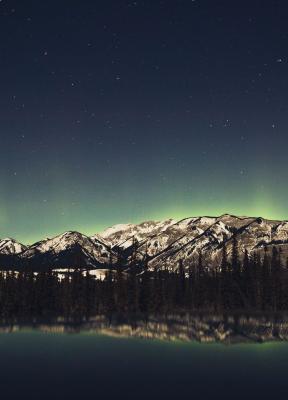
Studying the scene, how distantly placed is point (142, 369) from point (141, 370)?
290 mm

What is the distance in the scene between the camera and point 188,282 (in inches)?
6555

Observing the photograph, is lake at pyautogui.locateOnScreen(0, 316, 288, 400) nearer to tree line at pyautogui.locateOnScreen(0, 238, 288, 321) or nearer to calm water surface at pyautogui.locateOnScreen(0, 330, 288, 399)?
calm water surface at pyautogui.locateOnScreen(0, 330, 288, 399)

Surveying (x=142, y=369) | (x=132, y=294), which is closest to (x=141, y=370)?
(x=142, y=369)

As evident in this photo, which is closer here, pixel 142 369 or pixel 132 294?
pixel 142 369

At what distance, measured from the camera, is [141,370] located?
28453mm

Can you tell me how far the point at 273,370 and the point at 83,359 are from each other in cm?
1241

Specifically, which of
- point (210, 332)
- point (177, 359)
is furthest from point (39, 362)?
point (210, 332)

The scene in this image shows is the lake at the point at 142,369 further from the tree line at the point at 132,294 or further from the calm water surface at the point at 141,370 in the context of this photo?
the tree line at the point at 132,294

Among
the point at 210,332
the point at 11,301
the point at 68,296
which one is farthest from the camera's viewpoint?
the point at 68,296

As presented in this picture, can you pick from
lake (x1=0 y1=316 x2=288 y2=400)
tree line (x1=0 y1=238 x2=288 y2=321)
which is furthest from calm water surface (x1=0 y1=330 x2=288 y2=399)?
tree line (x1=0 y1=238 x2=288 y2=321)

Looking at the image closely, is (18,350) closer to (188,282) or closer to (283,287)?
(283,287)

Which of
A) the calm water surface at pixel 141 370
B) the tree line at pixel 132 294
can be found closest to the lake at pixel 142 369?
the calm water surface at pixel 141 370

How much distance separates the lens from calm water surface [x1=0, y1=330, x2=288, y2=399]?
22.3 m

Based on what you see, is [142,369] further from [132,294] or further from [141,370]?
[132,294]
